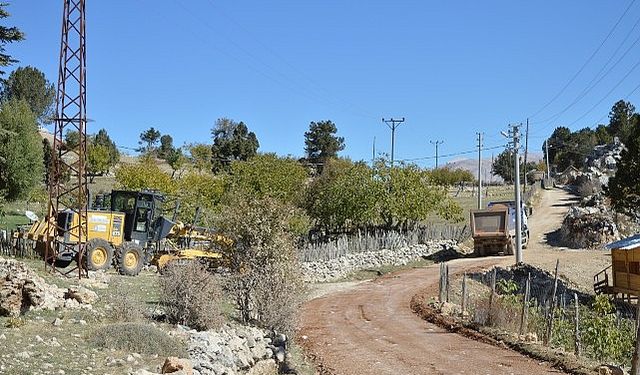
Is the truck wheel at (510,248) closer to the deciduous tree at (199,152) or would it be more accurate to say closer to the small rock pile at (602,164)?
the small rock pile at (602,164)

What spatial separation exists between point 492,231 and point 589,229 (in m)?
10.4

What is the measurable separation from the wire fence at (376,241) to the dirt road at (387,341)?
15.8 ft

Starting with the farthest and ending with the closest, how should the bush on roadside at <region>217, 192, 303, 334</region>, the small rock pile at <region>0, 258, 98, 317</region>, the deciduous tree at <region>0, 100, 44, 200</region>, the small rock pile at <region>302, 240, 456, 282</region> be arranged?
the deciduous tree at <region>0, 100, 44, 200</region>, the small rock pile at <region>302, 240, 456, 282</region>, the bush on roadside at <region>217, 192, 303, 334</region>, the small rock pile at <region>0, 258, 98, 317</region>

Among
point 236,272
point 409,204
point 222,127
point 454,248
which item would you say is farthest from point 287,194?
point 222,127

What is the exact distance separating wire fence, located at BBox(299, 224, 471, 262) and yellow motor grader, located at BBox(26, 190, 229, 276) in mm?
8283

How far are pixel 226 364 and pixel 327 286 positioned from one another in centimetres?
2229

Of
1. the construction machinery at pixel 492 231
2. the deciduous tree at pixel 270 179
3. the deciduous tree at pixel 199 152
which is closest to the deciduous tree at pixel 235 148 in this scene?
the deciduous tree at pixel 199 152

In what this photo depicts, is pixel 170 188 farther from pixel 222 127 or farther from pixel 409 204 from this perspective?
pixel 222 127

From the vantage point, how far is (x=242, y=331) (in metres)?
15.5

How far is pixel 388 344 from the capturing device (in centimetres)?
1884

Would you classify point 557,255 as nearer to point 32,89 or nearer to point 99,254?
point 99,254

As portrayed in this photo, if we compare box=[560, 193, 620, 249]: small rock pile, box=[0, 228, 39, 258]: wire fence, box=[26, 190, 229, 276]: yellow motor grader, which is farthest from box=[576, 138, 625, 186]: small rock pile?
box=[0, 228, 39, 258]: wire fence

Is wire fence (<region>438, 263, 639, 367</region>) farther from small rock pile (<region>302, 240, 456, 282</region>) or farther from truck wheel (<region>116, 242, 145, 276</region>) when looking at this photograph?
truck wheel (<region>116, 242, 145, 276</region>)

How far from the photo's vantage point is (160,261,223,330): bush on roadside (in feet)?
49.4
